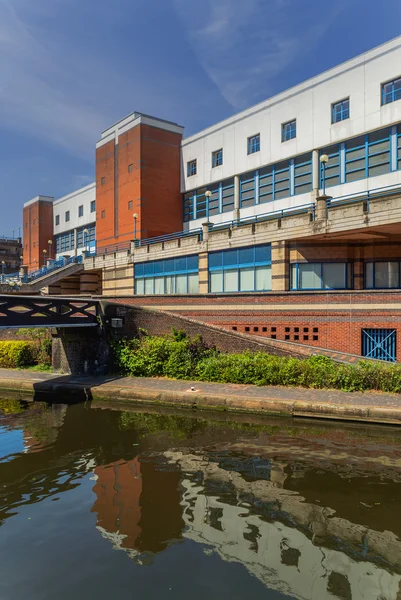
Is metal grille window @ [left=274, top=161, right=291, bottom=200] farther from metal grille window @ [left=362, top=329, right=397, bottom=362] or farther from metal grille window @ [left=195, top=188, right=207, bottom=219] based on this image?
metal grille window @ [left=362, top=329, right=397, bottom=362]

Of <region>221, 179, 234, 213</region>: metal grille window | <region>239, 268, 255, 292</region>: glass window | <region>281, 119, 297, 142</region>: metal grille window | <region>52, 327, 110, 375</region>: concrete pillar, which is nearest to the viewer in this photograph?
<region>52, 327, 110, 375</region>: concrete pillar

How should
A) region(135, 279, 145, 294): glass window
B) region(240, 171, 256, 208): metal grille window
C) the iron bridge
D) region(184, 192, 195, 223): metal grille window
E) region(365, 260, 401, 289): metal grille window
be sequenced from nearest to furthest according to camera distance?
the iron bridge → region(365, 260, 401, 289): metal grille window → region(240, 171, 256, 208): metal grille window → region(135, 279, 145, 294): glass window → region(184, 192, 195, 223): metal grille window

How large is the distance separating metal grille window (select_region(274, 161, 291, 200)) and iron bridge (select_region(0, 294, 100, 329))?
42.4 feet

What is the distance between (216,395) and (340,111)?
1684 centimetres

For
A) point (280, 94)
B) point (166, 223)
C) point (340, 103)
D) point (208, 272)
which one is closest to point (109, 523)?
point (208, 272)

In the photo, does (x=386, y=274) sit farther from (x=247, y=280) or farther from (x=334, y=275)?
→ (x=247, y=280)

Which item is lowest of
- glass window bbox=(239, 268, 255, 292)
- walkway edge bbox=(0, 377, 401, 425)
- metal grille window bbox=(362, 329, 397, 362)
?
walkway edge bbox=(0, 377, 401, 425)

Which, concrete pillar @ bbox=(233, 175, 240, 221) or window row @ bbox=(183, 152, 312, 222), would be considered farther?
concrete pillar @ bbox=(233, 175, 240, 221)

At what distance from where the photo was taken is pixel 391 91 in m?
19.7

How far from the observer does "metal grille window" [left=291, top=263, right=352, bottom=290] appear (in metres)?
19.3

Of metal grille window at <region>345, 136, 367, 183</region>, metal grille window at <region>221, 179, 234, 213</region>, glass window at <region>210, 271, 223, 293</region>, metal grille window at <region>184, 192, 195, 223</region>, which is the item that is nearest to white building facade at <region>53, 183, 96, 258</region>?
metal grille window at <region>184, 192, 195, 223</region>

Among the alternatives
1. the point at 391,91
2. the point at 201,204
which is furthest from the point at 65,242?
the point at 391,91

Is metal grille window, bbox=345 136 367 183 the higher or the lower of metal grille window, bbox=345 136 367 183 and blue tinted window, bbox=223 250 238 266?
the higher

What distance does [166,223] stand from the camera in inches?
1251
